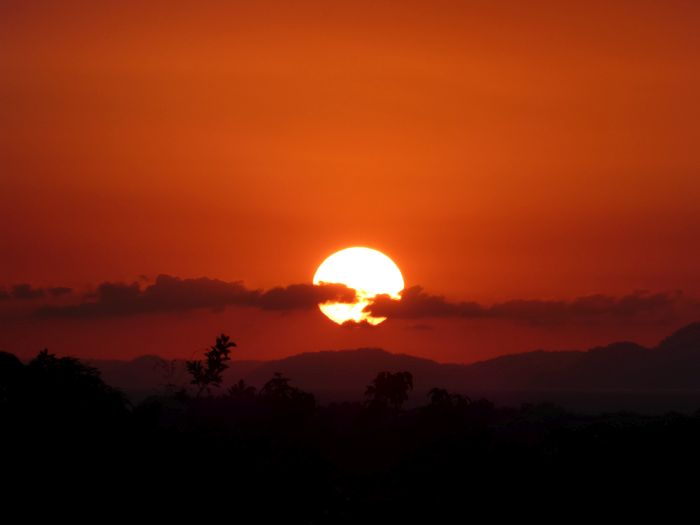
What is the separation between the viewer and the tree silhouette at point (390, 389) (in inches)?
2158

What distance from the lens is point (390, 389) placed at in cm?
5538

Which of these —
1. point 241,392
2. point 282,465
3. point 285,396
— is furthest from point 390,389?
point 282,465

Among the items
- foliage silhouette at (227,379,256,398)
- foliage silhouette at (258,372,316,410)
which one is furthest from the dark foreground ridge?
foliage silhouette at (227,379,256,398)

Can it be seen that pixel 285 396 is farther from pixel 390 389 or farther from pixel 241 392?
pixel 241 392

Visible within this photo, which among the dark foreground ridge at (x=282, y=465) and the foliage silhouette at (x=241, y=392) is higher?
the foliage silhouette at (x=241, y=392)

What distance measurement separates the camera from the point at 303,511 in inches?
1209

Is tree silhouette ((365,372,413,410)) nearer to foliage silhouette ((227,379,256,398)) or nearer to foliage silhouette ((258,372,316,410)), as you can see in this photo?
foliage silhouette ((258,372,316,410))

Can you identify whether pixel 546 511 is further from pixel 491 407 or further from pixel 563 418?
pixel 491 407

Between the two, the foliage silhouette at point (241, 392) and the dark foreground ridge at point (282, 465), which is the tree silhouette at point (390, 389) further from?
the dark foreground ridge at point (282, 465)

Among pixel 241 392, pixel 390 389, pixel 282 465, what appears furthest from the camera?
pixel 241 392

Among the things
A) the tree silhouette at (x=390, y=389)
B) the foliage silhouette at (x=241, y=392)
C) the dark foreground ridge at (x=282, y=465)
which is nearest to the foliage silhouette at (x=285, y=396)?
the foliage silhouette at (x=241, y=392)

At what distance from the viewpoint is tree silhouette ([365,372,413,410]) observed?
54.8 m

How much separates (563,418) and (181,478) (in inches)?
963

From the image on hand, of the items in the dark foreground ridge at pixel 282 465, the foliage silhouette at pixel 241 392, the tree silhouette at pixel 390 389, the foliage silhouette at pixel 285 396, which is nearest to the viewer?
the dark foreground ridge at pixel 282 465
